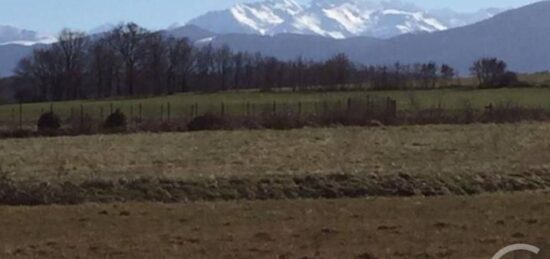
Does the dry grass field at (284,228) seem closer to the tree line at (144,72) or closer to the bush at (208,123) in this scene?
the bush at (208,123)

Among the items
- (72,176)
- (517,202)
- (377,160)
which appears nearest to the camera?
(517,202)

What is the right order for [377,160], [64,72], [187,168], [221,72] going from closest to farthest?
[187,168], [377,160], [64,72], [221,72]

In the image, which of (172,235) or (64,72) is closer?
(172,235)

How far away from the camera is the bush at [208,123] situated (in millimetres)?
50562

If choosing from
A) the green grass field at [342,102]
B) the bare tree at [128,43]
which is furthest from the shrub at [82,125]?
the bare tree at [128,43]

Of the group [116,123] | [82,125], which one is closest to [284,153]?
[82,125]

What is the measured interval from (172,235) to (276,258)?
330 centimetres

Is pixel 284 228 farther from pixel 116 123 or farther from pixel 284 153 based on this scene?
pixel 116 123

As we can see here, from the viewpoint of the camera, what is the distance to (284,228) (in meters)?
17.1

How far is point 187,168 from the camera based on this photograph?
29562 millimetres

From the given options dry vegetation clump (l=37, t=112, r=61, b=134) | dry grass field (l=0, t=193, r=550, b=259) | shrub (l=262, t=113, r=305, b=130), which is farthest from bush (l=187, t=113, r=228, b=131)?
dry grass field (l=0, t=193, r=550, b=259)

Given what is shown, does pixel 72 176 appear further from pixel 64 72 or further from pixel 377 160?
pixel 64 72

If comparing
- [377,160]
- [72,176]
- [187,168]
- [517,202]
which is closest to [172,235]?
[517,202]

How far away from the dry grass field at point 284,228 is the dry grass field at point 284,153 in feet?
16.1
